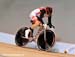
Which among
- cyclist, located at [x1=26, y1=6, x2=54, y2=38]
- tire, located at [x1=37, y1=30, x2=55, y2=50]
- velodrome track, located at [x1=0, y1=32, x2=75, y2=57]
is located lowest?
velodrome track, located at [x1=0, y1=32, x2=75, y2=57]

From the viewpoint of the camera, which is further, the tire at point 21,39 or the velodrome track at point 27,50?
the tire at point 21,39

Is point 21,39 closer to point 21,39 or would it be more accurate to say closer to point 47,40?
point 21,39

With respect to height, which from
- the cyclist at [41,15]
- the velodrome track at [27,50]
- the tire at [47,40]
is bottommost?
the velodrome track at [27,50]

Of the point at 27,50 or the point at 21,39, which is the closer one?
the point at 27,50

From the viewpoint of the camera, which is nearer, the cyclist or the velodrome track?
the velodrome track

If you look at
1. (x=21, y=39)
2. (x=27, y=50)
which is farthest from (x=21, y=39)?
(x=27, y=50)

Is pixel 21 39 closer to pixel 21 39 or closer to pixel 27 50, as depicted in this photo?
pixel 21 39

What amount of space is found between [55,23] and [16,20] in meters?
0.26

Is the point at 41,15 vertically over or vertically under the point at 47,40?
over

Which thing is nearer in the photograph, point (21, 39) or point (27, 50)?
point (27, 50)

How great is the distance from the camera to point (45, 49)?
94cm

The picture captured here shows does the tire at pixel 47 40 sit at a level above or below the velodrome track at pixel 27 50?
above

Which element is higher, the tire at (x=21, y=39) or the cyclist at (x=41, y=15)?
the cyclist at (x=41, y=15)

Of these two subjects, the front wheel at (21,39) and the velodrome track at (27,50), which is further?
the front wheel at (21,39)
